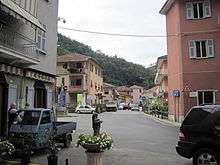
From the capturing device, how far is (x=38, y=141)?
12648mm

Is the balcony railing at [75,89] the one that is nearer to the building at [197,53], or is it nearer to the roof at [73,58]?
the roof at [73,58]

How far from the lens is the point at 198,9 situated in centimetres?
3067

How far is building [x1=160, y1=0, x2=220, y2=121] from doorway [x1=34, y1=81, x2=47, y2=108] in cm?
1283

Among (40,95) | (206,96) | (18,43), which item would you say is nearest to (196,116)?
(18,43)

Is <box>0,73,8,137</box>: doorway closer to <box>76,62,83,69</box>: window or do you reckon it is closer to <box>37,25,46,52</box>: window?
<box>37,25,46,52</box>: window

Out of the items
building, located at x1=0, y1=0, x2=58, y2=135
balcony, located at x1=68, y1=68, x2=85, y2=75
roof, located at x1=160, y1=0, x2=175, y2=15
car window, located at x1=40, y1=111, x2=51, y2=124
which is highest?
roof, located at x1=160, y1=0, x2=175, y2=15

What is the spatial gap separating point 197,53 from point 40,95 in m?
14.4

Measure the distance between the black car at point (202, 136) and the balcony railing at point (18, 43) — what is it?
8.95 metres

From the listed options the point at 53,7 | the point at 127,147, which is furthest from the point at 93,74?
the point at 127,147

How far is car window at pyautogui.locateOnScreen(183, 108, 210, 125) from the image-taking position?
10.2 m

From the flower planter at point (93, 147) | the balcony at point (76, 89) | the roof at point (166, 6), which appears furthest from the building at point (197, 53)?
the balcony at point (76, 89)

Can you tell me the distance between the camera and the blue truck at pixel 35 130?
1252 cm

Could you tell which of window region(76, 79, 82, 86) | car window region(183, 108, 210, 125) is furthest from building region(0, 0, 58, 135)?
window region(76, 79, 82, 86)

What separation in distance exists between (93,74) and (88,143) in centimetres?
6894
